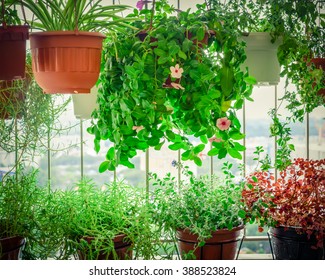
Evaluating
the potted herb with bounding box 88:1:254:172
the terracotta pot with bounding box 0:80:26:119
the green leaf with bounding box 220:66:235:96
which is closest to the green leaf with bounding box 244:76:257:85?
the potted herb with bounding box 88:1:254:172

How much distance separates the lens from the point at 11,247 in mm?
2436

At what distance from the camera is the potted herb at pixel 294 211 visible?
2.67 metres

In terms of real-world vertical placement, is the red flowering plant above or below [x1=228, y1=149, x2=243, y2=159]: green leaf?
below

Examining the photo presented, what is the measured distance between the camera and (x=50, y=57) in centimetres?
206

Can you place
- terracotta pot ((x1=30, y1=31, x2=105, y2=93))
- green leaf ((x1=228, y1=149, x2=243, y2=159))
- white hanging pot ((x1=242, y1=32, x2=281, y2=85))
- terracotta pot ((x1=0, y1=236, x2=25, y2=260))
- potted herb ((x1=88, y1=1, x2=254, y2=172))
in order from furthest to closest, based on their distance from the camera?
1. white hanging pot ((x1=242, y1=32, x2=281, y2=85))
2. terracotta pot ((x1=0, y1=236, x2=25, y2=260))
3. green leaf ((x1=228, y1=149, x2=243, y2=159))
4. potted herb ((x1=88, y1=1, x2=254, y2=172))
5. terracotta pot ((x1=30, y1=31, x2=105, y2=93))

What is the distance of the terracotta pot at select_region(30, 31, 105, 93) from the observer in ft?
6.71

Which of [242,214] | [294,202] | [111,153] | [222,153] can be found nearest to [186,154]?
[222,153]

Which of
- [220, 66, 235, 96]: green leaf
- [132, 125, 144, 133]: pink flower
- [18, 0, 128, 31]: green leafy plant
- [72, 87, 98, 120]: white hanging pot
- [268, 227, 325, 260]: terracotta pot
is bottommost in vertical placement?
[268, 227, 325, 260]: terracotta pot

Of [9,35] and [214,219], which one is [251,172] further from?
[9,35]

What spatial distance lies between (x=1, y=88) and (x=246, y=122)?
1213 millimetres

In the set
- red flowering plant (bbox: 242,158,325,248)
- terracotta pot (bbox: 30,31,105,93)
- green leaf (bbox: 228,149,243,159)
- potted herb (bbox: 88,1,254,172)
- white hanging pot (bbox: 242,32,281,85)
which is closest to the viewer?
terracotta pot (bbox: 30,31,105,93)

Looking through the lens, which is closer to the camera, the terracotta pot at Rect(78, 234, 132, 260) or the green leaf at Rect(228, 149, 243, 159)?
the green leaf at Rect(228, 149, 243, 159)

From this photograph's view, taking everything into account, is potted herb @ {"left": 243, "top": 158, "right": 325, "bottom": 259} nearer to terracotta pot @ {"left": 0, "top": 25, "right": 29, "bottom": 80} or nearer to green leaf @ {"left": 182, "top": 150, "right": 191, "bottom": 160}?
green leaf @ {"left": 182, "top": 150, "right": 191, "bottom": 160}
